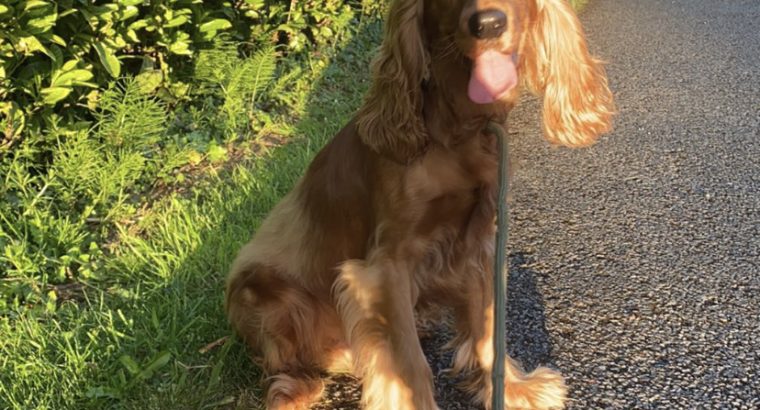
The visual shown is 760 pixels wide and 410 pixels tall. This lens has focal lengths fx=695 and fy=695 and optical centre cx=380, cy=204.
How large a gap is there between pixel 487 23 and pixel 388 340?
41.5 inches

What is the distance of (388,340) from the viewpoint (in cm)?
230

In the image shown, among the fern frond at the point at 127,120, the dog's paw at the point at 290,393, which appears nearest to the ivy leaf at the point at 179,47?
the fern frond at the point at 127,120

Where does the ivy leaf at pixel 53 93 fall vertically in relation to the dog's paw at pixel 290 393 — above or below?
above

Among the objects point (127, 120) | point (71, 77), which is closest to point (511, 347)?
point (127, 120)

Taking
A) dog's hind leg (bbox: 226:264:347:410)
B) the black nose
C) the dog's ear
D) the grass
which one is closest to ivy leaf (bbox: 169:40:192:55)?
the grass

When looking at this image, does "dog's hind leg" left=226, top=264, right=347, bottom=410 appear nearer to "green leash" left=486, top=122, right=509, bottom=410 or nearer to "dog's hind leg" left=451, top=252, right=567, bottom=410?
"dog's hind leg" left=451, top=252, right=567, bottom=410

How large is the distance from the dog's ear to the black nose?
0.27 m

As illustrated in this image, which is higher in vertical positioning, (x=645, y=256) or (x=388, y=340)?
(x=388, y=340)

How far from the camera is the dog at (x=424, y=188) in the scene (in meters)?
2.22

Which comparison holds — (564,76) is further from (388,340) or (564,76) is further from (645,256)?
(645,256)

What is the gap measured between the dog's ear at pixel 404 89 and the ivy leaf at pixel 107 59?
81.3 inches

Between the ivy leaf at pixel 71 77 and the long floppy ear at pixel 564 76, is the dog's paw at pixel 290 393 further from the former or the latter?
the ivy leaf at pixel 71 77

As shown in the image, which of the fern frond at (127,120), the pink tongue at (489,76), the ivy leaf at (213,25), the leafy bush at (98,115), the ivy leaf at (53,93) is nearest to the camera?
the pink tongue at (489,76)

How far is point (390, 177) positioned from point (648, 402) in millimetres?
1179
